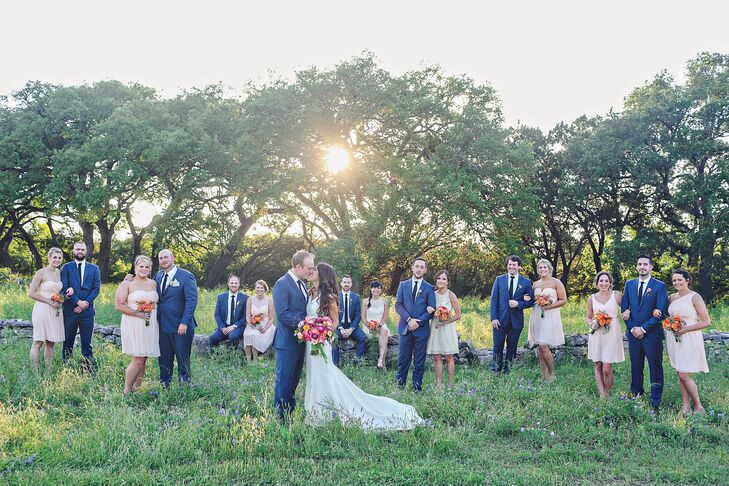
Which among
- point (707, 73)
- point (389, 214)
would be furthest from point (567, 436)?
point (707, 73)

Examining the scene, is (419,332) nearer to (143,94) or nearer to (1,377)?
(1,377)

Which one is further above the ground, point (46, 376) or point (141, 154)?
point (141, 154)

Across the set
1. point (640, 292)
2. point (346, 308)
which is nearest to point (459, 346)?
point (346, 308)

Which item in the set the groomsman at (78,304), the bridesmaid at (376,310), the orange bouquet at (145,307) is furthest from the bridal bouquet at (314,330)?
the bridesmaid at (376,310)

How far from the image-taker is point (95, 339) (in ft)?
34.8

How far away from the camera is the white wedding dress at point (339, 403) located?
6.06 meters

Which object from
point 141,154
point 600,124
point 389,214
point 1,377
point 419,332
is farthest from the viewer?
point 600,124

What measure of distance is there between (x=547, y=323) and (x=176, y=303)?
5.50 metres

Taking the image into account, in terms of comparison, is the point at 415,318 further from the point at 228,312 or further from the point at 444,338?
the point at 228,312

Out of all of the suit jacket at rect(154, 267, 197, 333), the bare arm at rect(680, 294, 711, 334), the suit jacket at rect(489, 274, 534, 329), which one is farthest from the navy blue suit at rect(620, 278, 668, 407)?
the suit jacket at rect(154, 267, 197, 333)

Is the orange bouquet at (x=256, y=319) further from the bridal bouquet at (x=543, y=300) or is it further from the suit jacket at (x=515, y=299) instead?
the bridal bouquet at (x=543, y=300)

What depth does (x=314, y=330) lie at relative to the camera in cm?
600

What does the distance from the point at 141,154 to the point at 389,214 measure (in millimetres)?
9029

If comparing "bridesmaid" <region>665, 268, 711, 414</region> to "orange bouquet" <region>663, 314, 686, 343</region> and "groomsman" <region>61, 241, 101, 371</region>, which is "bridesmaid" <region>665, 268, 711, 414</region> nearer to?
"orange bouquet" <region>663, 314, 686, 343</region>
